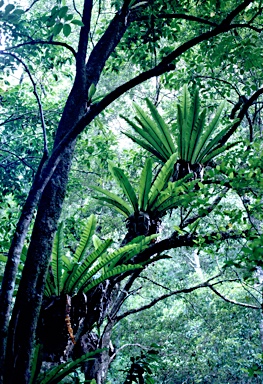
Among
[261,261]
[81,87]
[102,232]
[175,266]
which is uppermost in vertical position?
[175,266]

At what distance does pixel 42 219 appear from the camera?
127 centimetres

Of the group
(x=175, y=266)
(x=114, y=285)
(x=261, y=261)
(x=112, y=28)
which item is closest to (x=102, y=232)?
(x=114, y=285)

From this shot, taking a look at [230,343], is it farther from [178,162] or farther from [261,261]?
[261,261]

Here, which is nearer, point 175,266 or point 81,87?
point 81,87

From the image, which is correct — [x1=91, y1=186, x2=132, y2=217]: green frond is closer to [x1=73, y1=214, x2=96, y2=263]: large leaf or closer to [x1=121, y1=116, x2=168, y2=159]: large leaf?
[x1=73, y1=214, x2=96, y2=263]: large leaf

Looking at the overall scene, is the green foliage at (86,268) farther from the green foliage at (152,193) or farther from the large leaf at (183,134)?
the large leaf at (183,134)

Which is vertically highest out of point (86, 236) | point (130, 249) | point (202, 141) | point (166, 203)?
point (202, 141)

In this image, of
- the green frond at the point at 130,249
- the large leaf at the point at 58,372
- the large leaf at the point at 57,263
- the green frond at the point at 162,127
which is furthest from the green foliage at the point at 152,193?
the large leaf at the point at 58,372

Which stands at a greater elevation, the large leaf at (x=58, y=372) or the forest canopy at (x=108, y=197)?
the forest canopy at (x=108, y=197)

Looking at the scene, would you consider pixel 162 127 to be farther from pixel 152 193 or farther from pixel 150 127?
pixel 152 193

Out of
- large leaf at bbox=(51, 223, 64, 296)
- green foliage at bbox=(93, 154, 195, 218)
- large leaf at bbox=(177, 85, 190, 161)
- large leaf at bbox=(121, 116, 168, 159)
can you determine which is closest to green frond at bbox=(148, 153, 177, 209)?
green foliage at bbox=(93, 154, 195, 218)

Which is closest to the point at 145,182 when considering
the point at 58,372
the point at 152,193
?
the point at 152,193

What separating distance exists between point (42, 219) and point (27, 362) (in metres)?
0.50

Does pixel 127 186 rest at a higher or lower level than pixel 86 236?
higher
